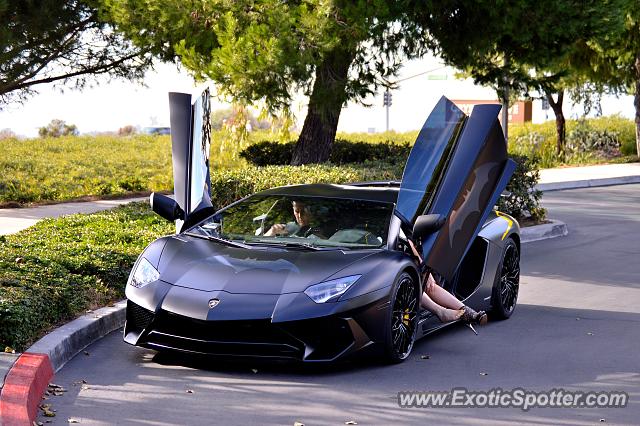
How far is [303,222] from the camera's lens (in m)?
8.93

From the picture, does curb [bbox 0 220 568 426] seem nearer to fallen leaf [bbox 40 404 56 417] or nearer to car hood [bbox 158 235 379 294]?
fallen leaf [bbox 40 404 56 417]

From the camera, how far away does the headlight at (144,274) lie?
8125 mm

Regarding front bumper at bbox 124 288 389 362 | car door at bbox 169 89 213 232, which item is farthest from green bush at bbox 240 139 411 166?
front bumper at bbox 124 288 389 362

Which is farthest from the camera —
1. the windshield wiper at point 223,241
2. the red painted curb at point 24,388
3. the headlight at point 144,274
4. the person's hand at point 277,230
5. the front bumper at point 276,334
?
the person's hand at point 277,230

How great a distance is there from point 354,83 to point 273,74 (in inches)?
76.3

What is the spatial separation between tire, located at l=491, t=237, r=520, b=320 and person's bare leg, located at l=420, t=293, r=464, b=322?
104cm

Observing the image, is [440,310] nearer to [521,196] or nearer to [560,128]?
[521,196]

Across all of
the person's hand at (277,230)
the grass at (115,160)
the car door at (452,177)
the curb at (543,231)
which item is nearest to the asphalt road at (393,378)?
the car door at (452,177)

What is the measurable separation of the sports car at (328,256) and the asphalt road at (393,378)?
0.22 m

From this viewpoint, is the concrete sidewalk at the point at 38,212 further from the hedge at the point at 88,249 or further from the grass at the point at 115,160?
the hedge at the point at 88,249

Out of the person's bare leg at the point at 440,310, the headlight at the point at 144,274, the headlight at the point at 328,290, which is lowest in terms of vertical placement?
the person's bare leg at the point at 440,310

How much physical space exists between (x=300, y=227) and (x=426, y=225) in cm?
101

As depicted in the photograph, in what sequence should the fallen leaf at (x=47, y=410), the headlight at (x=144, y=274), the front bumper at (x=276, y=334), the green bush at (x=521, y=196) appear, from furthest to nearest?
1. the green bush at (x=521, y=196)
2. the headlight at (x=144, y=274)
3. the front bumper at (x=276, y=334)
4. the fallen leaf at (x=47, y=410)

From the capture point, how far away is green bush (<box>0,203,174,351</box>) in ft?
26.9
